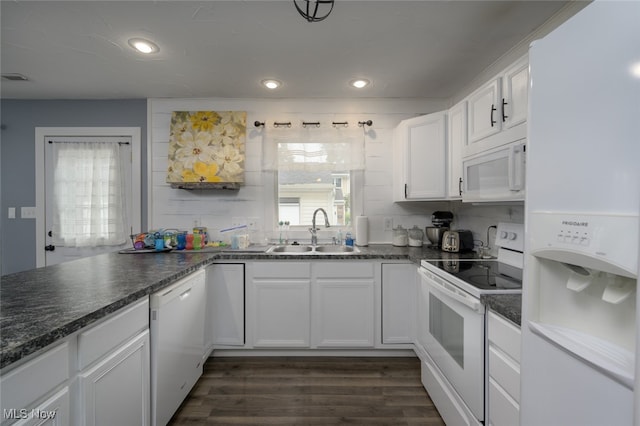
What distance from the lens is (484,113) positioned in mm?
1813

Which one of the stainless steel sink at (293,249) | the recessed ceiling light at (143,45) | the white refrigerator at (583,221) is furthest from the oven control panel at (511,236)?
the recessed ceiling light at (143,45)

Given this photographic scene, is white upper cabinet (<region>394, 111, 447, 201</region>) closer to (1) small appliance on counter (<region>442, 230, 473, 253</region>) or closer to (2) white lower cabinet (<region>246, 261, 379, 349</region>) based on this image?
(1) small appliance on counter (<region>442, 230, 473, 253</region>)

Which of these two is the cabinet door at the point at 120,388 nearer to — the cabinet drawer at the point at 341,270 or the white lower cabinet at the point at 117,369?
the white lower cabinet at the point at 117,369

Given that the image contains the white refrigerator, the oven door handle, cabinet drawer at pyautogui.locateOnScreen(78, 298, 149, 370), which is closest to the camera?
the white refrigerator

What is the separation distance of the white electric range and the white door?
9.58 ft

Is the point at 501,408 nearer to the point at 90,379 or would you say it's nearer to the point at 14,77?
the point at 90,379

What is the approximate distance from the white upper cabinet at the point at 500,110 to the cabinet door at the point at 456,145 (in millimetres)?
86

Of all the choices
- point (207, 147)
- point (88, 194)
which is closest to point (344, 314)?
point (207, 147)

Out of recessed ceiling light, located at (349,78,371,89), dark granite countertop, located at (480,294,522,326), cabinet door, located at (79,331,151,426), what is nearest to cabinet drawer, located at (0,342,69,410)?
cabinet door, located at (79,331,151,426)

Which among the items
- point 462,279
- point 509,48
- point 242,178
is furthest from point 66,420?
point 509,48

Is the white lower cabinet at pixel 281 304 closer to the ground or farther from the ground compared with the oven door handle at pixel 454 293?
closer to the ground

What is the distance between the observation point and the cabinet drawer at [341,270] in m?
2.37

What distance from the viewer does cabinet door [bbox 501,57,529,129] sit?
1466 mm

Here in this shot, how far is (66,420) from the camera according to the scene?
915 millimetres
